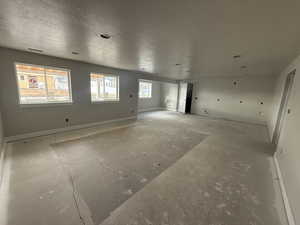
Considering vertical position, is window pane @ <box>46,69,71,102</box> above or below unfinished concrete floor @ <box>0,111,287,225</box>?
above

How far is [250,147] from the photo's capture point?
12.2 ft

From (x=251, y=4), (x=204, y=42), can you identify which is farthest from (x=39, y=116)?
(x=251, y=4)

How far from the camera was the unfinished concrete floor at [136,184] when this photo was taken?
1.54m

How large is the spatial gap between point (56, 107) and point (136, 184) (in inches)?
149

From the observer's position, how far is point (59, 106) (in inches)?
167

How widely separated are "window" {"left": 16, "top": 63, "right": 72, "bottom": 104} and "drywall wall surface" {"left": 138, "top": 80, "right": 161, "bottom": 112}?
15.8 ft

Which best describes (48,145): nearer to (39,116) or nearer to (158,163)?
(39,116)

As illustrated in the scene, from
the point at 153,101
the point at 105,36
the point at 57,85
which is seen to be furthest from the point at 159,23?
the point at 153,101

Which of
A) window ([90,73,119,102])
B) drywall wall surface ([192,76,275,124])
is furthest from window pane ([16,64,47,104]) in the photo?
drywall wall surface ([192,76,275,124])

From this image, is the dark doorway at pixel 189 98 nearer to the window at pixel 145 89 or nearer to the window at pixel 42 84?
the window at pixel 145 89

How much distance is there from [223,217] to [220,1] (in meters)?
2.42

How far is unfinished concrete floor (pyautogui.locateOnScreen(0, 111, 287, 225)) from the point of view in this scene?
1.54 m

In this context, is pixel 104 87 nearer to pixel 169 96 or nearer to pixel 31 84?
pixel 31 84

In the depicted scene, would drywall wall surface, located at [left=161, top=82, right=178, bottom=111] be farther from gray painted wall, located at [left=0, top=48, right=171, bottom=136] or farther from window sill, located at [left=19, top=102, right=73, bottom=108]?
window sill, located at [left=19, top=102, right=73, bottom=108]
